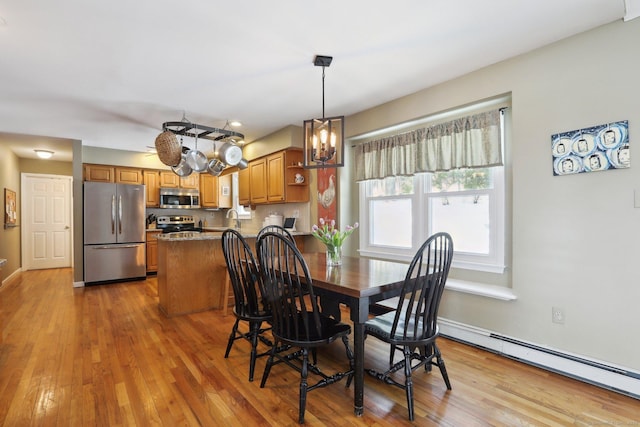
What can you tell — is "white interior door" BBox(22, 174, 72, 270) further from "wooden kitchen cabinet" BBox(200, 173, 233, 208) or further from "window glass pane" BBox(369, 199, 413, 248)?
"window glass pane" BBox(369, 199, 413, 248)

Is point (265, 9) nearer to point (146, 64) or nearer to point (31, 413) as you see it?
point (146, 64)

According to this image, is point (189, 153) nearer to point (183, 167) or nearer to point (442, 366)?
point (183, 167)

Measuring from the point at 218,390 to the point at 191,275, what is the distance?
1918 mm

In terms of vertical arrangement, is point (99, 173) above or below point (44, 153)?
below

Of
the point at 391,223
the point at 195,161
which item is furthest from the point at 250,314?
the point at 195,161

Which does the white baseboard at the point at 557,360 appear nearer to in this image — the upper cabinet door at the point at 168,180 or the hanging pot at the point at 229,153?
the hanging pot at the point at 229,153

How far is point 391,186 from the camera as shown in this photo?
12.5 feet

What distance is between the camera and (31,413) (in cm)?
184

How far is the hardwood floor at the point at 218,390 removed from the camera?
179 centimetres

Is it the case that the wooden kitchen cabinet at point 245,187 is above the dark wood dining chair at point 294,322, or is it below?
above

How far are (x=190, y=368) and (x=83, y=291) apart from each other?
3608 mm

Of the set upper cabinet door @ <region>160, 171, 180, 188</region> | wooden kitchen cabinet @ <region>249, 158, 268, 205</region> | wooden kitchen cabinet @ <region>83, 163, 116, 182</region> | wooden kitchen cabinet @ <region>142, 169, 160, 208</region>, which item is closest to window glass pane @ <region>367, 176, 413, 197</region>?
wooden kitchen cabinet @ <region>249, 158, 268, 205</region>

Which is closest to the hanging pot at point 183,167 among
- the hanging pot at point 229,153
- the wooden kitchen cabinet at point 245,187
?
the hanging pot at point 229,153

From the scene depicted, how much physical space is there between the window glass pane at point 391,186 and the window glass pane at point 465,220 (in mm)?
364
